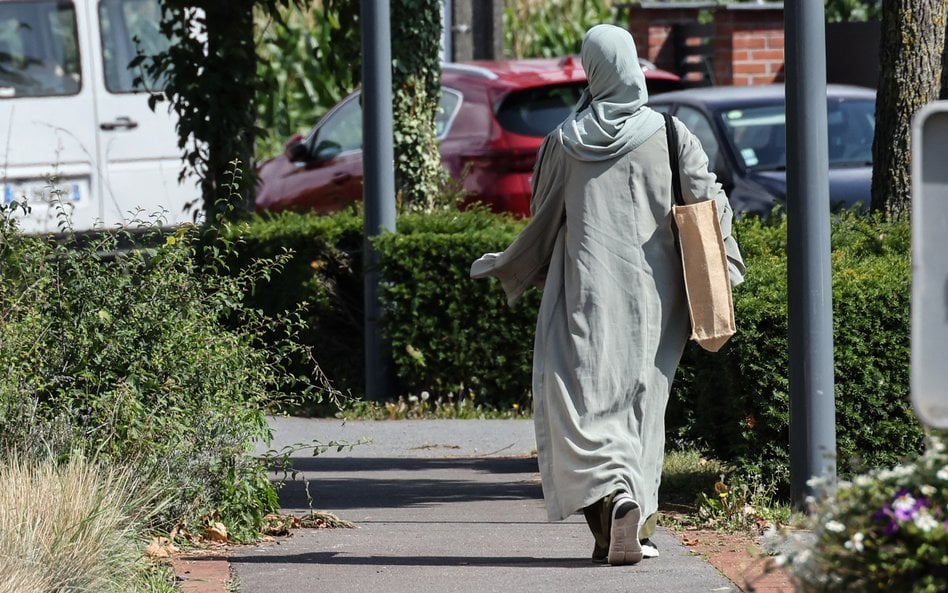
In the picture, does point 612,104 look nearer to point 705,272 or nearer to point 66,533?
point 705,272

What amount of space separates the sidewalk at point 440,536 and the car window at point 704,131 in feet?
10.1

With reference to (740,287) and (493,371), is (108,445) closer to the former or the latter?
(740,287)

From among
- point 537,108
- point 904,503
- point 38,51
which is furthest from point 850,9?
point 904,503

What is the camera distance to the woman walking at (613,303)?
17.6ft

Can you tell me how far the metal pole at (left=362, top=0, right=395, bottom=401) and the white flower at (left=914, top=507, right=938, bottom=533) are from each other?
21.3ft

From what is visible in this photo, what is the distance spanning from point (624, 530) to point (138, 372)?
181 cm

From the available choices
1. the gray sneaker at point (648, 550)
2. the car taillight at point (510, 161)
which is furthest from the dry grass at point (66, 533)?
the car taillight at point (510, 161)

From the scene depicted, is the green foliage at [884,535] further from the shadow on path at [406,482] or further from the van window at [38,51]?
the van window at [38,51]

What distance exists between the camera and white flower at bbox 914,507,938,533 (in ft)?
9.73

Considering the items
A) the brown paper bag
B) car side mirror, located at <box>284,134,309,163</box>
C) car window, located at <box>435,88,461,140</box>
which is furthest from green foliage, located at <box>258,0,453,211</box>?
the brown paper bag

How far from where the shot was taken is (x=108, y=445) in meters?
5.53

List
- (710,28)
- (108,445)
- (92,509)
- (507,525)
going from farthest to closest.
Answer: (710,28) → (507,525) → (108,445) → (92,509)

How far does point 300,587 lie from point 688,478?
7.55 ft

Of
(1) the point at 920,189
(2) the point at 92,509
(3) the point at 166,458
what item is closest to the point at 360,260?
(3) the point at 166,458
